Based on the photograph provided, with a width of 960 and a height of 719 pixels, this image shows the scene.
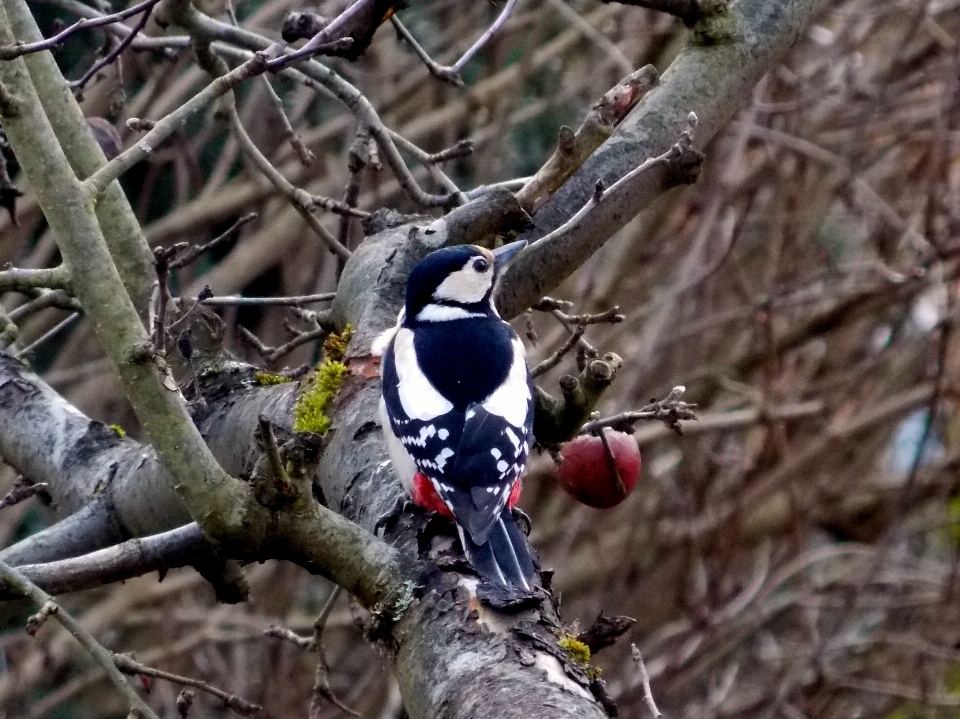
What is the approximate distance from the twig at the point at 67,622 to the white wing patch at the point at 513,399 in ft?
2.83

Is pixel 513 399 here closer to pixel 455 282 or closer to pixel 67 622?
pixel 455 282

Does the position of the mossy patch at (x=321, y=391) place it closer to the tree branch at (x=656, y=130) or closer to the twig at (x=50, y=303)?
the tree branch at (x=656, y=130)

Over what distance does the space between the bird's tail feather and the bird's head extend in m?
0.67

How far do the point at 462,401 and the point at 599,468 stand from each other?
0.36 meters

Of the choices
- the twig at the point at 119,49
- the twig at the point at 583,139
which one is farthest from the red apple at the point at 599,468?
the twig at the point at 119,49

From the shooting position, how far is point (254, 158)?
2.96m

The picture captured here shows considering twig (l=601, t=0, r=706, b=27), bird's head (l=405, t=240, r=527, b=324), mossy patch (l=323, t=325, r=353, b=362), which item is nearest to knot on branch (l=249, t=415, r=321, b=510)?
mossy patch (l=323, t=325, r=353, b=362)

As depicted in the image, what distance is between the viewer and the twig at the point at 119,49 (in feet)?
7.29

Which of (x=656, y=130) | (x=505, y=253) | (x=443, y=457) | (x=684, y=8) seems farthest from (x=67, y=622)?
(x=684, y=8)

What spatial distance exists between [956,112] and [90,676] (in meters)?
4.51

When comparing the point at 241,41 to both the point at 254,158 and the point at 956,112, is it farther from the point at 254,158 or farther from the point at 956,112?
the point at 956,112

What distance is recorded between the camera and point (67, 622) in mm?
1922

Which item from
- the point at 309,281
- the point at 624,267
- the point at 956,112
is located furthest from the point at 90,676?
the point at 956,112

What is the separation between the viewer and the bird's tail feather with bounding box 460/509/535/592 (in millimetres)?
1804
